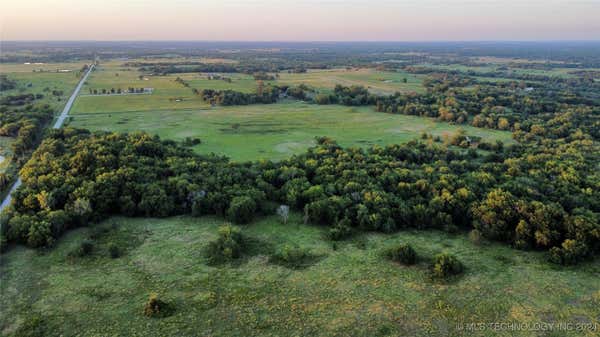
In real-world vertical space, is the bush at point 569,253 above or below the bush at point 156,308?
above

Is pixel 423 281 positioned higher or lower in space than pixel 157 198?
lower

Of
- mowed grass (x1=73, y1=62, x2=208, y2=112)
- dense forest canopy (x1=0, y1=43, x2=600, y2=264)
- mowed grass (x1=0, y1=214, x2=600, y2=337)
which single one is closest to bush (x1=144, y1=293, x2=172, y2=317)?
mowed grass (x1=0, y1=214, x2=600, y2=337)

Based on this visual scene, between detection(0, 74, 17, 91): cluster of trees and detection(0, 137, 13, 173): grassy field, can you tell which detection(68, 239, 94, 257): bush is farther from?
detection(0, 74, 17, 91): cluster of trees

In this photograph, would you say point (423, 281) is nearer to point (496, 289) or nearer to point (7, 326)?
point (496, 289)

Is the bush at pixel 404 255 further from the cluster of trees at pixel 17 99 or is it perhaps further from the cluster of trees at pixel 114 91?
the cluster of trees at pixel 114 91

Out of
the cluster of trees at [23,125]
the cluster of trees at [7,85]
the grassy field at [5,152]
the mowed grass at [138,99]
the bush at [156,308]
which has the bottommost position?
the bush at [156,308]

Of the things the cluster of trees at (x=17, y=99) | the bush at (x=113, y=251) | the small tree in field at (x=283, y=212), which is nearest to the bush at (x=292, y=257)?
the small tree in field at (x=283, y=212)

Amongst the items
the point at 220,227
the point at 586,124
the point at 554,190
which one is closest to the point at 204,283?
the point at 220,227
